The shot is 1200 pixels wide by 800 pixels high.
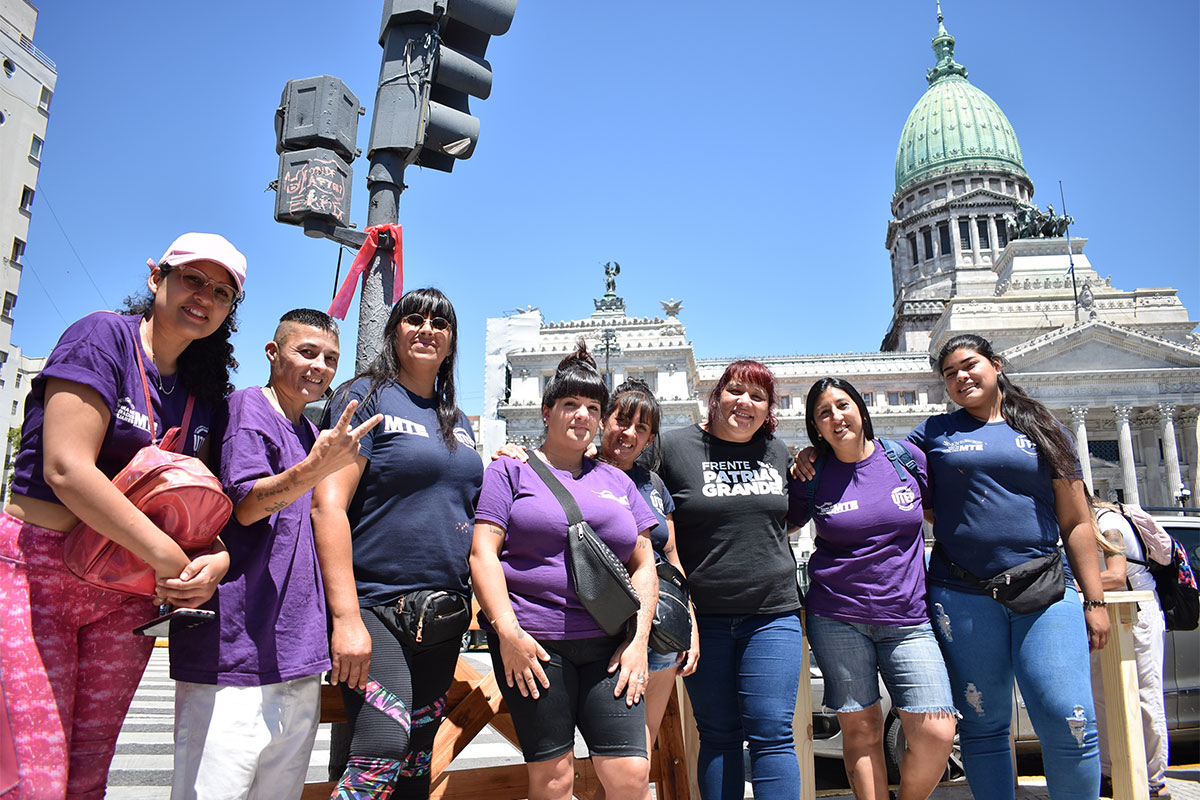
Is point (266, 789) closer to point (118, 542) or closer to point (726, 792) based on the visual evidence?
point (118, 542)

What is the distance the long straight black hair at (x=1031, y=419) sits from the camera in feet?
12.9

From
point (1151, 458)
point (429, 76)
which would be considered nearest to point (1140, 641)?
point (429, 76)

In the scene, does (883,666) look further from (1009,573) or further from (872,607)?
(1009,573)

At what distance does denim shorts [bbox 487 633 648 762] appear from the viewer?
3029mm

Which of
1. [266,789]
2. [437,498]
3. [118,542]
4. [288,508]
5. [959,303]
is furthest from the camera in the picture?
[959,303]

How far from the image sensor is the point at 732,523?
12.8ft

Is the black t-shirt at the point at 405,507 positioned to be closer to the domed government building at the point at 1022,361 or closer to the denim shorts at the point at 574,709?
the denim shorts at the point at 574,709

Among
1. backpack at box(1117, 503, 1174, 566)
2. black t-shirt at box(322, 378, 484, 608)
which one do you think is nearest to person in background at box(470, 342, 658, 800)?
black t-shirt at box(322, 378, 484, 608)

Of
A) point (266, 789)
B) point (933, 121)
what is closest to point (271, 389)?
point (266, 789)

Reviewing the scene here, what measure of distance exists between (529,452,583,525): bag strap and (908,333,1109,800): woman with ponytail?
→ 206 cm

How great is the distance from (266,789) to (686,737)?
252 cm

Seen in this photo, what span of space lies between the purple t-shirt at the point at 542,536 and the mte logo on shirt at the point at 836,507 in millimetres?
1189

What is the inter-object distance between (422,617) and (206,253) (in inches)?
61.1

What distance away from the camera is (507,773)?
373 centimetres
